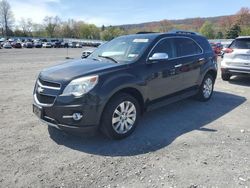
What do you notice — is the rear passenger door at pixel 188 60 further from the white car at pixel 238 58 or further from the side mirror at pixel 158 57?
the white car at pixel 238 58

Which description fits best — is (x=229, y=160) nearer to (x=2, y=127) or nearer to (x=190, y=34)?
(x=190, y=34)

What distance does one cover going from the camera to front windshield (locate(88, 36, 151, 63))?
5.11 m

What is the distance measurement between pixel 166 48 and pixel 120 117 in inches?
76.6

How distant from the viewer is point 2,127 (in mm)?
5199

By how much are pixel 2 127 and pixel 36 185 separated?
2.31 meters

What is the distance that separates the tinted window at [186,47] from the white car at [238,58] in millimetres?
3168

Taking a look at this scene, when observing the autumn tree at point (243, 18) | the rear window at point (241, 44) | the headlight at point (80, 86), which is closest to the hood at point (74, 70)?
the headlight at point (80, 86)

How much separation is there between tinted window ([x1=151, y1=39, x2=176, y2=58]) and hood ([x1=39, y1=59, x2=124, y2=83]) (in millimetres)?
1083

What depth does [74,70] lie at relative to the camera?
455 centimetres

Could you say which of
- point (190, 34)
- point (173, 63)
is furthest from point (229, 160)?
point (190, 34)

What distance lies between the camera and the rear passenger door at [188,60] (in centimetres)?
596

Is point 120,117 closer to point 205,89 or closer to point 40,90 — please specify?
point 40,90

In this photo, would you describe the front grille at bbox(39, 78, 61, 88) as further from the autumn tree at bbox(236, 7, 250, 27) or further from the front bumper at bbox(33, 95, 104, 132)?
the autumn tree at bbox(236, 7, 250, 27)

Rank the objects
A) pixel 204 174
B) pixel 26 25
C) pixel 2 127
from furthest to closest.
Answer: pixel 26 25 → pixel 2 127 → pixel 204 174
